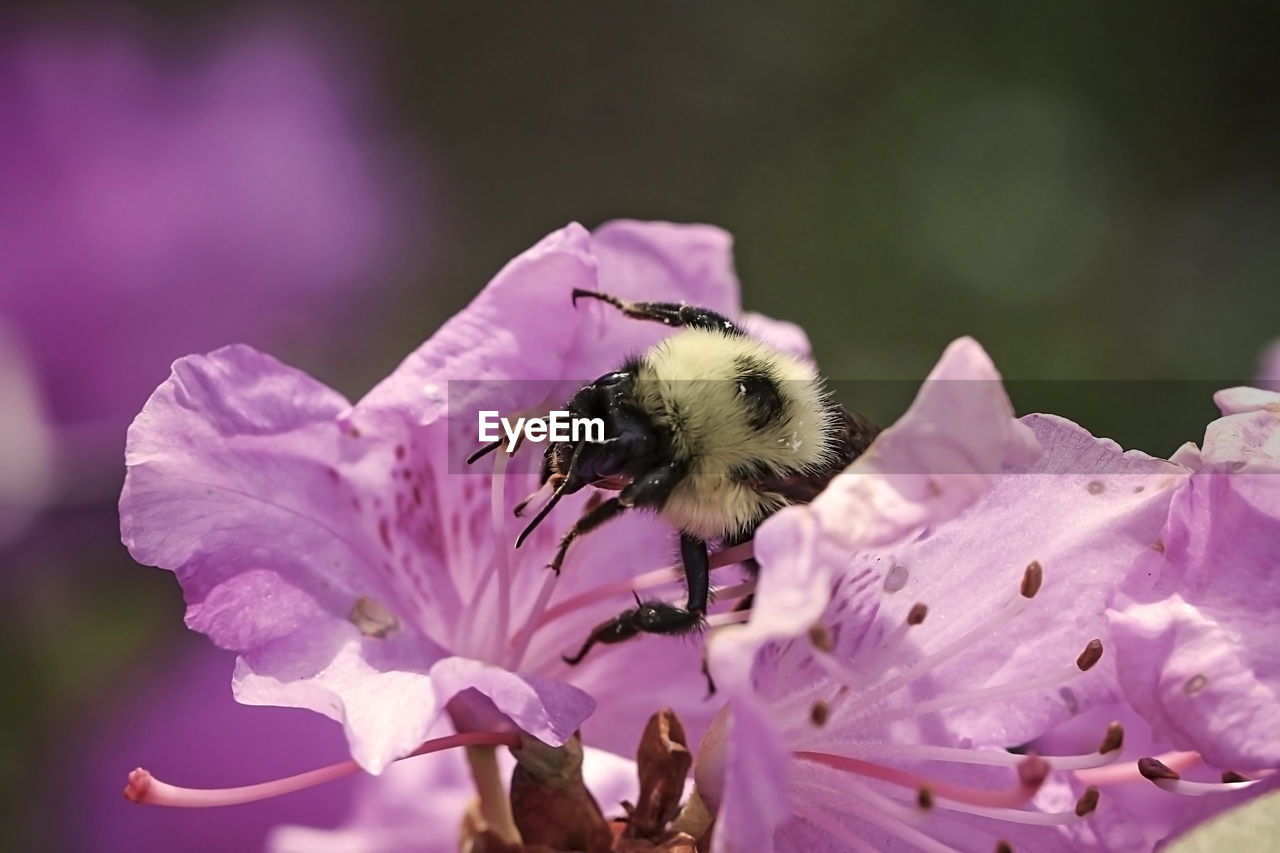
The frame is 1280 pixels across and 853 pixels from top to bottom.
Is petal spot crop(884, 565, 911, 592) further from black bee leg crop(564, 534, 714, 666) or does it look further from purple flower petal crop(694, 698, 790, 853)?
purple flower petal crop(694, 698, 790, 853)

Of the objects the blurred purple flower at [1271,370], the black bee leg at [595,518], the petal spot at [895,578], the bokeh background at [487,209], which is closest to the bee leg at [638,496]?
the black bee leg at [595,518]

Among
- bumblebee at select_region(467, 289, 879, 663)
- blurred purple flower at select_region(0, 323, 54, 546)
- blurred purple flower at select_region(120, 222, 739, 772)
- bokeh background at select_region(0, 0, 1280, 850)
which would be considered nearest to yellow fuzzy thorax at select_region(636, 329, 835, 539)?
bumblebee at select_region(467, 289, 879, 663)

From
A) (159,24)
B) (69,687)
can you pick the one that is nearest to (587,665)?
(69,687)

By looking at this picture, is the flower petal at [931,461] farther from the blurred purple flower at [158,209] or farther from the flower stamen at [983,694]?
the blurred purple flower at [158,209]

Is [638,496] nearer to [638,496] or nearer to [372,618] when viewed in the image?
[638,496]

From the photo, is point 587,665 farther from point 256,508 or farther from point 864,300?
point 864,300

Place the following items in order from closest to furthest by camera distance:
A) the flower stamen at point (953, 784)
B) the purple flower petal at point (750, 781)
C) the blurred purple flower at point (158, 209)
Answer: the purple flower petal at point (750, 781), the flower stamen at point (953, 784), the blurred purple flower at point (158, 209)
